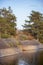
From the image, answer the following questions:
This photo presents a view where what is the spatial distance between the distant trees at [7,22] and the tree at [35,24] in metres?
3.62

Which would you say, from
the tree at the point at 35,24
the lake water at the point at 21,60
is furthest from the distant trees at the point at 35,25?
the lake water at the point at 21,60

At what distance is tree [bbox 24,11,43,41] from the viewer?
35.5 metres

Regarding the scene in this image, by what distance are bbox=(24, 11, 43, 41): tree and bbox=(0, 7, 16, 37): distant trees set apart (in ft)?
11.9

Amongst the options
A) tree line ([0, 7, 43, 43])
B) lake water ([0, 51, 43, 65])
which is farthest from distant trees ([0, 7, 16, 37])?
lake water ([0, 51, 43, 65])

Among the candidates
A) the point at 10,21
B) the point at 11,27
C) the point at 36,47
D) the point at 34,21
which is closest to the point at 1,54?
the point at 36,47

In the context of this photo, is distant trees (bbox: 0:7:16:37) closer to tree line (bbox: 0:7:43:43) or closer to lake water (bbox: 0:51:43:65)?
tree line (bbox: 0:7:43:43)

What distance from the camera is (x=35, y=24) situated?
36.3 meters

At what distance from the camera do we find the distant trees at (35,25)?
35.3 m

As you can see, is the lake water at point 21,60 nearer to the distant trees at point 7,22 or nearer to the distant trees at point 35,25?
the distant trees at point 7,22

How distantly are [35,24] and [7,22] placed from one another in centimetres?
606

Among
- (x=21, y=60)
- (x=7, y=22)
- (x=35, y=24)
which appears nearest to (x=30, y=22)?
(x=35, y=24)

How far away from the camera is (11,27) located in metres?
32.3

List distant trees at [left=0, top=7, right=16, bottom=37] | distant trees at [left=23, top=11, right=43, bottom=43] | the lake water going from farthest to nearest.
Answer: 1. distant trees at [left=23, top=11, right=43, bottom=43]
2. distant trees at [left=0, top=7, right=16, bottom=37]
3. the lake water

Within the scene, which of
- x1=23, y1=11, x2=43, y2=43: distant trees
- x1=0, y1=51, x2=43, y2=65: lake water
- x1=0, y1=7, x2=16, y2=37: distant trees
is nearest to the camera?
x1=0, y1=51, x2=43, y2=65: lake water
